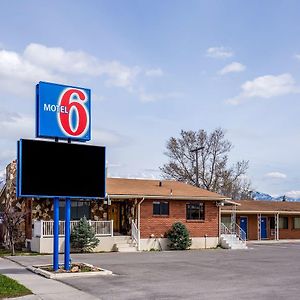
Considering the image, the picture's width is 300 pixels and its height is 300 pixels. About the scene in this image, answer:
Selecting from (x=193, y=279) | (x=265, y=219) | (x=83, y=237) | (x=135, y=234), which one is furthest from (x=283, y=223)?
(x=193, y=279)

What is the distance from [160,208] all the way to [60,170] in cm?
1443

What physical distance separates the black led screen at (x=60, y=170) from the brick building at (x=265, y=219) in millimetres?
23320

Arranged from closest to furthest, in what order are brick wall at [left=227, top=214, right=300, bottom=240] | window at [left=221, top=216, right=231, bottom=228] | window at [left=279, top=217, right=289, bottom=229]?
window at [left=221, top=216, right=231, bottom=228], brick wall at [left=227, top=214, right=300, bottom=240], window at [left=279, top=217, right=289, bottom=229]

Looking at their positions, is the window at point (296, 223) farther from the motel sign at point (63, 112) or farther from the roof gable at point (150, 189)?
the motel sign at point (63, 112)

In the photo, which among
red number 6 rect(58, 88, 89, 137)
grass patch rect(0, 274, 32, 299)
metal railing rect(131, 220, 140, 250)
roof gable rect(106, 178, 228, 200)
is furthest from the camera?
roof gable rect(106, 178, 228, 200)

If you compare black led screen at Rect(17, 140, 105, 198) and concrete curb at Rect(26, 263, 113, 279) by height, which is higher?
black led screen at Rect(17, 140, 105, 198)

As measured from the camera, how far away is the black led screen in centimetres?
1650

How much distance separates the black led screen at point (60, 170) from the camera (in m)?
16.5

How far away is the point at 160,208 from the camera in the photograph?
3086 centimetres

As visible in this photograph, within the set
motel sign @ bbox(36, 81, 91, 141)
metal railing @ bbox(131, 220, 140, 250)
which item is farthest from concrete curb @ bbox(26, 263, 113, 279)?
metal railing @ bbox(131, 220, 140, 250)

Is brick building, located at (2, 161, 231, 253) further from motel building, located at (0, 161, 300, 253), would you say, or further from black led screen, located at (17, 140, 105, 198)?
black led screen, located at (17, 140, 105, 198)

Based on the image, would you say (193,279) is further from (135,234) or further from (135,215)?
(135,215)

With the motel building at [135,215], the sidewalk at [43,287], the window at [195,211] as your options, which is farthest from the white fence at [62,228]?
the sidewalk at [43,287]

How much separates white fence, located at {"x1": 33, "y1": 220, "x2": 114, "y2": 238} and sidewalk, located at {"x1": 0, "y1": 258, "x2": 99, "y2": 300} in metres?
8.22
